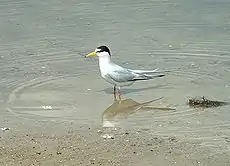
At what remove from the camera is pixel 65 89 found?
31.2ft

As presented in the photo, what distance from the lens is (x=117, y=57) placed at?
11.0 metres

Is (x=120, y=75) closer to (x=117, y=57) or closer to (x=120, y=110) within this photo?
(x=120, y=110)

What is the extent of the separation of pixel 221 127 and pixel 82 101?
2.11m

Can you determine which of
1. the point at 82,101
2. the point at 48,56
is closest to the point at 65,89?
the point at 82,101

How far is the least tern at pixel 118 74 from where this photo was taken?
9.34m

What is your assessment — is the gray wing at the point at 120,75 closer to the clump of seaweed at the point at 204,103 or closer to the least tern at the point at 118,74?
the least tern at the point at 118,74

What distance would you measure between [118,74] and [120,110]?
69cm

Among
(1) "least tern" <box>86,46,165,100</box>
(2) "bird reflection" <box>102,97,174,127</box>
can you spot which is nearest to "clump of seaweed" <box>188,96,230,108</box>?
(2) "bird reflection" <box>102,97,174,127</box>

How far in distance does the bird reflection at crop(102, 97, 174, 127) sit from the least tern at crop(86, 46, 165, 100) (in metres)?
0.32

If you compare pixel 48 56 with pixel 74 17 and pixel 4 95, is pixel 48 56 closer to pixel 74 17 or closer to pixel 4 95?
pixel 4 95

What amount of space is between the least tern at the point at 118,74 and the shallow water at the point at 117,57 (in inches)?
7.5

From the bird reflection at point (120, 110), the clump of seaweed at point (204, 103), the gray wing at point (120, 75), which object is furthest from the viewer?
the gray wing at point (120, 75)

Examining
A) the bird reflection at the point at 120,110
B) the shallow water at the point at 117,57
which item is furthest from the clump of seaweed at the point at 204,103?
the bird reflection at the point at 120,110

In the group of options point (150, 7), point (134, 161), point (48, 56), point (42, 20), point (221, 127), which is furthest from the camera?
point (150, 7)
